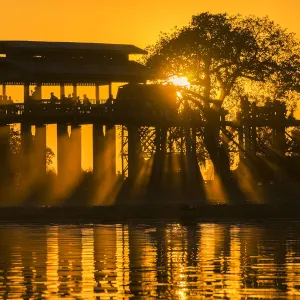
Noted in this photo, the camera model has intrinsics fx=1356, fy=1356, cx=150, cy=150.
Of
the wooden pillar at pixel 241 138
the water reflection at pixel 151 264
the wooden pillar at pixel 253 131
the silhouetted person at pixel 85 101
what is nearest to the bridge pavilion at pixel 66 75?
the silhouetted person at pixel 85 101

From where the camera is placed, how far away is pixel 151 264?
31266 mm

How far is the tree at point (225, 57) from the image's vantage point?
9194cm

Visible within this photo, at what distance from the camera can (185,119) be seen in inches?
3460

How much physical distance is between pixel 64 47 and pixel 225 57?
11011 mm

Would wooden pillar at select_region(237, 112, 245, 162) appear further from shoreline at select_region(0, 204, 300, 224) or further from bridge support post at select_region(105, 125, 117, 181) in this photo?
shoreline at select_region(0, 204, 300, 224)

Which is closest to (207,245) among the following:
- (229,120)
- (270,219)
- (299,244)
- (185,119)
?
(299,244)

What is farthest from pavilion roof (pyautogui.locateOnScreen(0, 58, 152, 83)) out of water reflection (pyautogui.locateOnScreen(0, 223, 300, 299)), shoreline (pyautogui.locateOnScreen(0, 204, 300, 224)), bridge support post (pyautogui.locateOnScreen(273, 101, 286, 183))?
water reflection (pyautogui.locateOnScreen(0, 223, 300, 299))

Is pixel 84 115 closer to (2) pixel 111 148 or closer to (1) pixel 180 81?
(2) pixel 111 148

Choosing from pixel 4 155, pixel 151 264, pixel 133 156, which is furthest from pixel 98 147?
pixel 151 264

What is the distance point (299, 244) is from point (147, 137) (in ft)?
210

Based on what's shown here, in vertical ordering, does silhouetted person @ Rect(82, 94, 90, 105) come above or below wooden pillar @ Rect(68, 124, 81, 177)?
above

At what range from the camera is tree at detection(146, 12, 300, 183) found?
91.9 metres

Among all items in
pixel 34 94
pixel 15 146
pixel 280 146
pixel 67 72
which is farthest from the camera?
pixel 15 146

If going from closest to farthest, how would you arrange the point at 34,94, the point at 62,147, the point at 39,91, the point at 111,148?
the point at 62,147 < the point at 39,91 < the point at 34,94 < the point at 111,148
